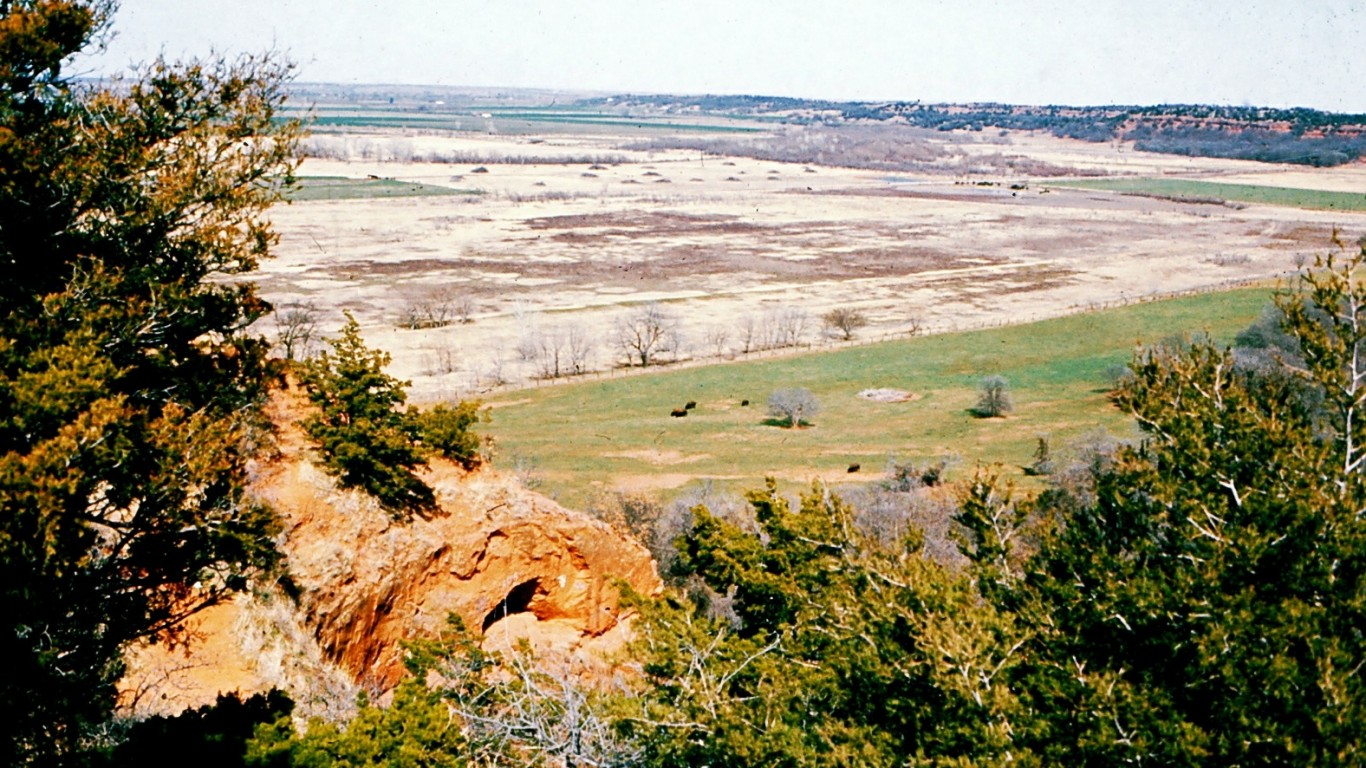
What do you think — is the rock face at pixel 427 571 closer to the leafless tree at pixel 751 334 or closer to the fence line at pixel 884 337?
the fence line at pixel 884 337

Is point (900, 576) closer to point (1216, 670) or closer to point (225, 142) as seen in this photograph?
point (1216, 670)

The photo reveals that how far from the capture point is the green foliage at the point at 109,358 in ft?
35.1

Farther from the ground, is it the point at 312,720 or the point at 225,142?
the point at 225,142

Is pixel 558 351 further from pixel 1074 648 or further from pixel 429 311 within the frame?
pixel 1074 648

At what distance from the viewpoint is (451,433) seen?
2002 centimetres

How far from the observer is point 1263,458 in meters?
12.5

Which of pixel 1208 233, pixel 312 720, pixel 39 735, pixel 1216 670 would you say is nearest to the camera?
pixel 1216 670

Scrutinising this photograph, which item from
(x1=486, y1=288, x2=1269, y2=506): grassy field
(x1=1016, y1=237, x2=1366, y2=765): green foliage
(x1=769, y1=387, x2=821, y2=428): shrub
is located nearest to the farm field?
(x1=486, y1=288, x2=1269, y2=506): grassy field

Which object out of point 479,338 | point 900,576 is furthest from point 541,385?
point 900,576

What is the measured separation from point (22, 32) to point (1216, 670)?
15.5 metres

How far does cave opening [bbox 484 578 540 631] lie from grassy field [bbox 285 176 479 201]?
146m

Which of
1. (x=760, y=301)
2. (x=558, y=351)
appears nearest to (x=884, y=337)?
(x=760, y=301)

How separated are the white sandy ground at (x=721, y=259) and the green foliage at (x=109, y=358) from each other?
43686mm

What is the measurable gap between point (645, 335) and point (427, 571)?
57.7 metres
